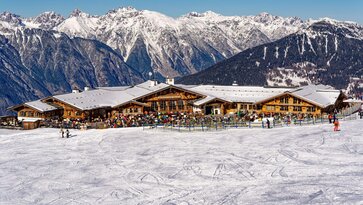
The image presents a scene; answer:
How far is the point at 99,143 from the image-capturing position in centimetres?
5006

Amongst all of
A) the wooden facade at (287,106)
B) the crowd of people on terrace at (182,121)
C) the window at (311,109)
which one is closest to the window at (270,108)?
the wooden facade at (287,106)

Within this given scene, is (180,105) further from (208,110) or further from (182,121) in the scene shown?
(182,121)

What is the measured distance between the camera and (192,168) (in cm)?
3447

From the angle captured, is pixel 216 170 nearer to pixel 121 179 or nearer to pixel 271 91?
pixel 121 179

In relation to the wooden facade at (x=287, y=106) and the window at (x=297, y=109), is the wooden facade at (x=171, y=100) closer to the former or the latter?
the wooden facade at (x=287, y=106)

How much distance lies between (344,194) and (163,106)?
193 feet

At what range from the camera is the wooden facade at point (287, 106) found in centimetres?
7319

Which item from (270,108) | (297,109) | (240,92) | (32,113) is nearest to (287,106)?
(297,109)

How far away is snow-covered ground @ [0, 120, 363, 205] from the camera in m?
26.9

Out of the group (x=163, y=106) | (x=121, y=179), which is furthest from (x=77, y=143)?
(x=163, y=106)

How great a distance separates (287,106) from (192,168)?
45003mm

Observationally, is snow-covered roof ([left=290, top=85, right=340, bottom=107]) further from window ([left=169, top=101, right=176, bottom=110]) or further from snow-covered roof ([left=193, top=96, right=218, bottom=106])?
window ([left=169, top=101, right=176, bottom=110])

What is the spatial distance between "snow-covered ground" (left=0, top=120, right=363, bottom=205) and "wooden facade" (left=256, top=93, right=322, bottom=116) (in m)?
19.6

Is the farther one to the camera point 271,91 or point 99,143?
point 271,91
